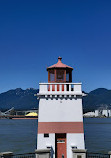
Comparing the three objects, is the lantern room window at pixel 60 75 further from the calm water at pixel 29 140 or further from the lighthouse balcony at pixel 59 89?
the calm water at pixel 29 140

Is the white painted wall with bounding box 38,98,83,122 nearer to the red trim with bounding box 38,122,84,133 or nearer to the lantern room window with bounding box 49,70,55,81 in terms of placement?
the red trim with bounding box 38,122,84,133

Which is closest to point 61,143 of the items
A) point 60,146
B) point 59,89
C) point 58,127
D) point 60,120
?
point 60,146

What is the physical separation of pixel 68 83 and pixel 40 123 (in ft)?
11.4

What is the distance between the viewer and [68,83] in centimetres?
1492

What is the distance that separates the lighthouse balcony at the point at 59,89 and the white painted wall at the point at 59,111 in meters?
0.51

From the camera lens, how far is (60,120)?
14.6 meters

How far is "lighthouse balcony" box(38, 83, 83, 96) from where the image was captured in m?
14.7

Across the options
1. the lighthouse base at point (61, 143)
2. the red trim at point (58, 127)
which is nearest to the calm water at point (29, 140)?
the lighthouse base at point (61, 143)

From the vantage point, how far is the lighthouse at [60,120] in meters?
14.4

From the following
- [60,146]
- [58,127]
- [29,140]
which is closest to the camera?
[58,127]

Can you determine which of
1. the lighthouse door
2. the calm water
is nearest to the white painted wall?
the lighthouse door

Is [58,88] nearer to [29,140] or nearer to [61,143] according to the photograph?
[61,143]

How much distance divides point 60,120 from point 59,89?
7.24ft

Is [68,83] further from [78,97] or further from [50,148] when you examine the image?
[50,148]
